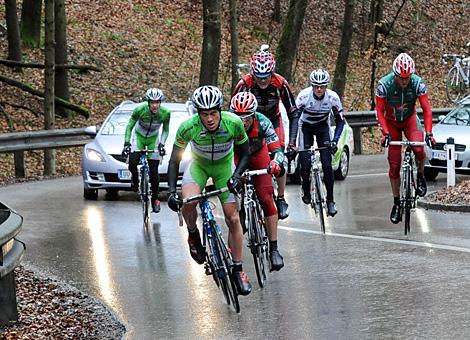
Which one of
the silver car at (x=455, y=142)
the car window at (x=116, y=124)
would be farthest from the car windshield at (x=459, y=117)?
the car window at (x=116, y=124)

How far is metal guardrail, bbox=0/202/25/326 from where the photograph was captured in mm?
8422

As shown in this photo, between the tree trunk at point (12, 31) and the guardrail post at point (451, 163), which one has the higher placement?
the tree trunk at point (12, 31)

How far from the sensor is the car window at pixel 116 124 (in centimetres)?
2103

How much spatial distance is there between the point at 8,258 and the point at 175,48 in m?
32.4

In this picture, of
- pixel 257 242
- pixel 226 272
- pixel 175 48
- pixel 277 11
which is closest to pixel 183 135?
pixel 226 272

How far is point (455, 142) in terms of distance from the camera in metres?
21.4

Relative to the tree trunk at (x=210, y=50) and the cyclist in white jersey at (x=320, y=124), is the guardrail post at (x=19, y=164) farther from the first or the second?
the cyclist in white jersey at (x=320, y=124)

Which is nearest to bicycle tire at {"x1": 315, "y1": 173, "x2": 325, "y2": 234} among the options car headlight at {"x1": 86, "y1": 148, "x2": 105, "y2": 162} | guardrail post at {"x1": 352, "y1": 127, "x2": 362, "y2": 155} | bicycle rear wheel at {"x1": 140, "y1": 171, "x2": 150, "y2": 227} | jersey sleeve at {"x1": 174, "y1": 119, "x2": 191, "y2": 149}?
bicycle rear wheel at {"x1": 140, "y1": 171, "x2": 150, "y2": 227}

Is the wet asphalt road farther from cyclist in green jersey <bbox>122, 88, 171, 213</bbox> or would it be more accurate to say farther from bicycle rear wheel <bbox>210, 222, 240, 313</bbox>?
cyclist in green jersey <bbox>122, 88, 171, 213</bbox>

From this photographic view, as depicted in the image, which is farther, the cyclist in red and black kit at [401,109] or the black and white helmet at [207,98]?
the cyclist in red and black kit at [401,109]

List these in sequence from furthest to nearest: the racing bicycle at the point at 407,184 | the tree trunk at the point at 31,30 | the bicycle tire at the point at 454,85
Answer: the tree trunk at the point at 31,30
the bicycle tire at the point at 454,85
the racing bicycle at the point at 407,184

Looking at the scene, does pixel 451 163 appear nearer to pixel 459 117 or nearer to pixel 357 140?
pixel 459 117

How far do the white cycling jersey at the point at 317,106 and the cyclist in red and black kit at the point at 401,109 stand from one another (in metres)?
0.75

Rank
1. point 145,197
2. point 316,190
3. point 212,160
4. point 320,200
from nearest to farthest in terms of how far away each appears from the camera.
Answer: point 212,160 < point 320,200 < point 316,190 < point 145,197
